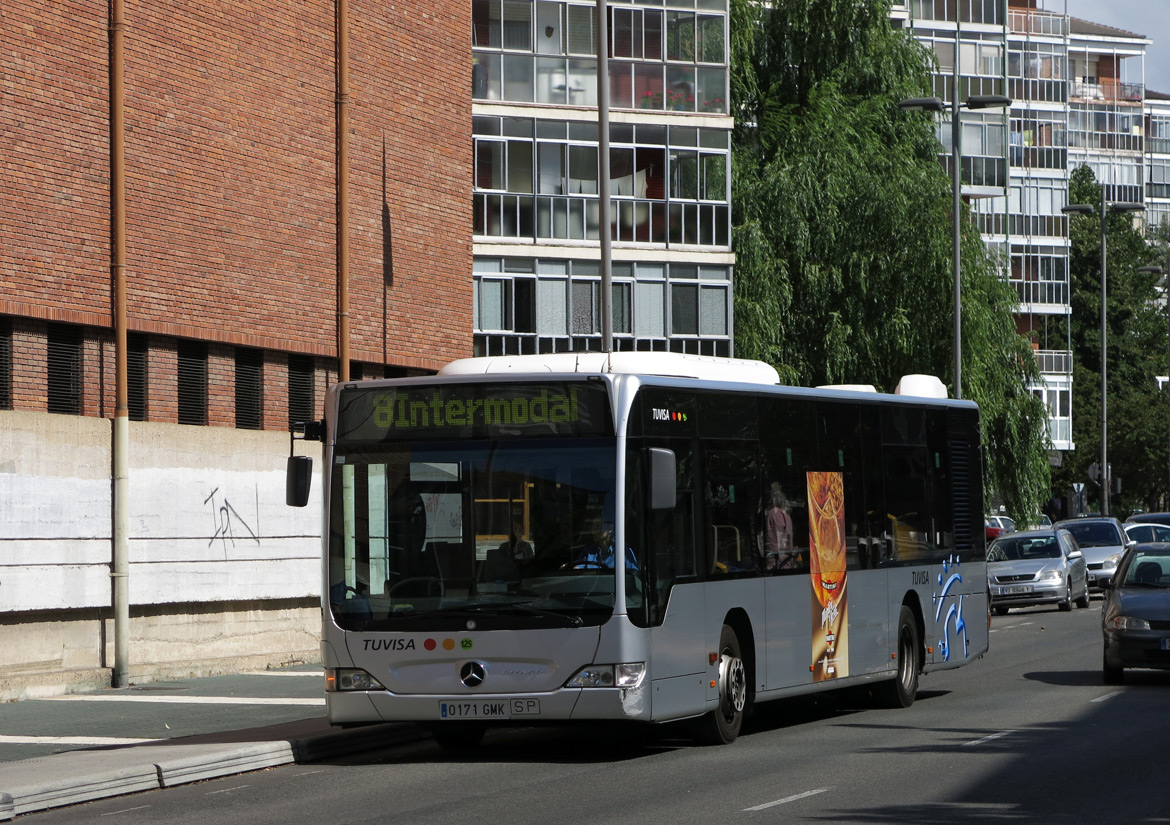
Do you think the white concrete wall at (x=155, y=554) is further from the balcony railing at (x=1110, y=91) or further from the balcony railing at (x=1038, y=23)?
the balcony railing at (x=1110, y=91)

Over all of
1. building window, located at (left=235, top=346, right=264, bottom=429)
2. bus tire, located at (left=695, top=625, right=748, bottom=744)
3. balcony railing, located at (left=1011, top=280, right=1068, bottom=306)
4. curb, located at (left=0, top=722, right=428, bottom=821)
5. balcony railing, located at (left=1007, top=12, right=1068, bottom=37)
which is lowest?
curb, located at (left=0, top=722, right=428, bottom=821)

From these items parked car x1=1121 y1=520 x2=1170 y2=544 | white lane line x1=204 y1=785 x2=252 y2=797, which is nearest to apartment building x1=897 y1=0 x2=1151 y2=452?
parked car x1=1121 y1=520 x2=1170 y2=544

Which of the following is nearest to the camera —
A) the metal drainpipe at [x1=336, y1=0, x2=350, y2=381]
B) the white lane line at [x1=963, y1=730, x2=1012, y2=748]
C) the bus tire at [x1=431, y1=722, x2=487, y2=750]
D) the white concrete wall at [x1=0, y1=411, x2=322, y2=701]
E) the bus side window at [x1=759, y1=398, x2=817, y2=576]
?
the white lane line at [x1=963, y1=730, x2=1012, y2=748]

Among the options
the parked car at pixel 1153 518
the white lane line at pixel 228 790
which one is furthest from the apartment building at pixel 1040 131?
the white lane line at pixel 228 790

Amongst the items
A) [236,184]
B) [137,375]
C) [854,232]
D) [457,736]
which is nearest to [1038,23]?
[854,232]

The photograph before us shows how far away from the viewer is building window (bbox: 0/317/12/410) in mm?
20172

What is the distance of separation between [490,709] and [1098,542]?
105 ft

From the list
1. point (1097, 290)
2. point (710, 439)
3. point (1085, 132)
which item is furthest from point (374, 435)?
point (1085, 132)

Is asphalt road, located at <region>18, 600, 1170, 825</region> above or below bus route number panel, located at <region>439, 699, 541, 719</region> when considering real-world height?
below

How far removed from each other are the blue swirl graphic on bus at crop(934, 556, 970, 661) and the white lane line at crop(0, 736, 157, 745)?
821 centimetres

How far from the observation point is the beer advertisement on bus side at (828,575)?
16.8 meters

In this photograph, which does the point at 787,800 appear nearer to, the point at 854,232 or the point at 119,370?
the point at 119,370

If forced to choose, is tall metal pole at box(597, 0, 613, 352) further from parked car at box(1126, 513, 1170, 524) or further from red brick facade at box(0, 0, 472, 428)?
parked car at box(1126, 513, 1170, 524)

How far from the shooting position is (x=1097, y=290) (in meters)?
101
